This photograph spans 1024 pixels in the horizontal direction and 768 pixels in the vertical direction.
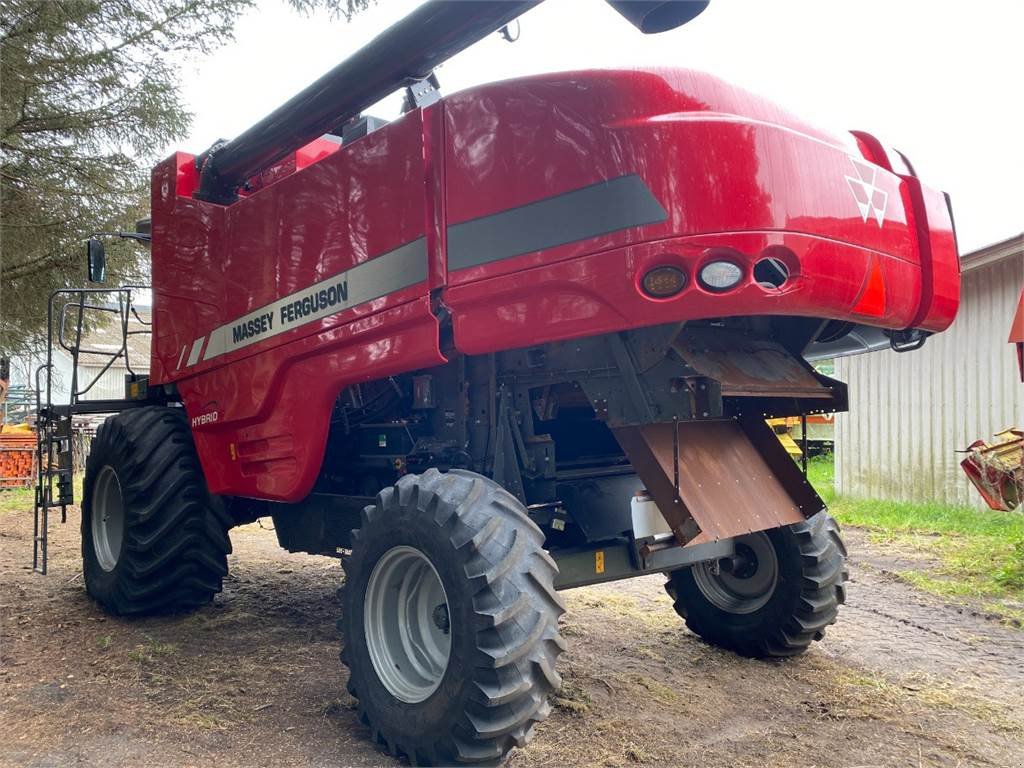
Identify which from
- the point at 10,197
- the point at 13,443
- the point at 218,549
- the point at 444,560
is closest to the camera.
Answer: the point at 444,560

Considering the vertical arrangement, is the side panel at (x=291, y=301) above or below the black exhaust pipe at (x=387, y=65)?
below

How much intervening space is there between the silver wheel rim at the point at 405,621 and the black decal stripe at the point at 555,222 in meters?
1.30

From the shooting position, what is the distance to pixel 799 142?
3014mm

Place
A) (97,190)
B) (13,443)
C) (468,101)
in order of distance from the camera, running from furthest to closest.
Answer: (13,443) < (97,190) < (468,101)

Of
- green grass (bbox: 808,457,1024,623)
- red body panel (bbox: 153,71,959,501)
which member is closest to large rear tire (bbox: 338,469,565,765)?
red body panel (bbox: 153,71,959,501)

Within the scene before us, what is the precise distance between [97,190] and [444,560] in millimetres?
8055

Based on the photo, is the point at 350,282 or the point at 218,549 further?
the point at 218,549

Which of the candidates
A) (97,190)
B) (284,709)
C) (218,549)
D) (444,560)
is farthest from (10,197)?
(444,560)

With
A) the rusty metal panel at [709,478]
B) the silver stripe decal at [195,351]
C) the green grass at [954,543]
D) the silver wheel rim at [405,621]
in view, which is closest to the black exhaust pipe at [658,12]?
the rusty metal panel at [709,478]

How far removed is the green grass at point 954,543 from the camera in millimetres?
6332

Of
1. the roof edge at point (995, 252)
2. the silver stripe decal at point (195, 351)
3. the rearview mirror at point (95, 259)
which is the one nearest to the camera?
the silver stripe decal at point (195, 351)

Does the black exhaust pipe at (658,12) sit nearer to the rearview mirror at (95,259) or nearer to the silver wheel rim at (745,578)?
the silver wheel rim at (745,578)

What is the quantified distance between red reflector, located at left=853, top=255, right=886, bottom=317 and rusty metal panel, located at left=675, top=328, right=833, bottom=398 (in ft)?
1.43

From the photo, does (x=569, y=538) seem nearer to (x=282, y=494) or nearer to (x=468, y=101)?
(x=282, y=494)
